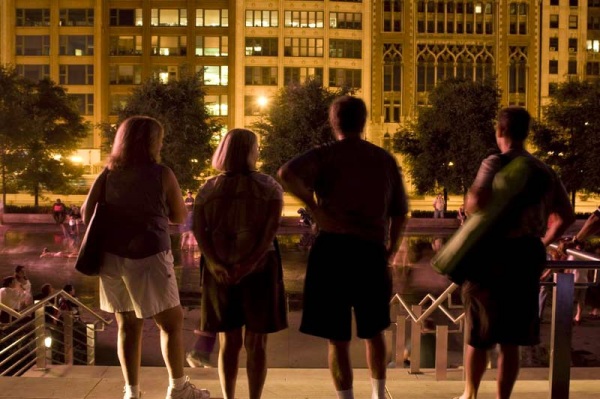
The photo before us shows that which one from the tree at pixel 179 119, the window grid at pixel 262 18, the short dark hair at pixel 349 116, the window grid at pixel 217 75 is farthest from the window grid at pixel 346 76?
the short dark hair at pixel 349 116

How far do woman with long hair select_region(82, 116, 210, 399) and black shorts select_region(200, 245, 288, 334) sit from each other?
0.32 m

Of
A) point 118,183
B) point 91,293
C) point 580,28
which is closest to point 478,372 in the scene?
point 118,183

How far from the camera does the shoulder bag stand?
4.63m

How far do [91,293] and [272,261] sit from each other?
14208 mm

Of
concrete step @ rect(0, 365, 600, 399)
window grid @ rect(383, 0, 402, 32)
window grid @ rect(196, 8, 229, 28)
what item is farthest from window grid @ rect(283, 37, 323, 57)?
concrete step @ rect(0, 365, 600, 399)

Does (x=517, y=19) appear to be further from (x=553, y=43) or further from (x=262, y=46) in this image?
(x=262, y=46)

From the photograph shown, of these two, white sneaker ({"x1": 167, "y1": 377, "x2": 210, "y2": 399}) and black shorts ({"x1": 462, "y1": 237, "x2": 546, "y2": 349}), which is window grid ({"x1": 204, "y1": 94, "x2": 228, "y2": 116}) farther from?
black shorts ({"x1": 462, "y1": 237, "x2": 546, "y2": 349})

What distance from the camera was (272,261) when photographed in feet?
14.9

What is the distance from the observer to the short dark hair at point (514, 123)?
4402mm

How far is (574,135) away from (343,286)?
1587 inches

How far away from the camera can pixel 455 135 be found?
4450cm

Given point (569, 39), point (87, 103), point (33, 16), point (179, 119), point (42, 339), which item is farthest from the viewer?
point (569, 39)

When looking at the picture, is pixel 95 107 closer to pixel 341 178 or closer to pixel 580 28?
pixel 580 28

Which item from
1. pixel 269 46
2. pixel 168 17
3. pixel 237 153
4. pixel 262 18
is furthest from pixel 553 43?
pixel 237 153
